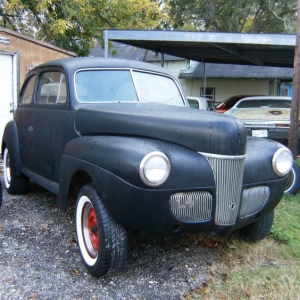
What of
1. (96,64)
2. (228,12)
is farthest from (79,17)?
(228,12)

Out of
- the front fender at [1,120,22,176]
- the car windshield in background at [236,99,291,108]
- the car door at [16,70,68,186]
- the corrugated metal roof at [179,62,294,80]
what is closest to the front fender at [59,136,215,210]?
the car door at [16,70,68,186]

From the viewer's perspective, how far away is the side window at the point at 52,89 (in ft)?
14.4

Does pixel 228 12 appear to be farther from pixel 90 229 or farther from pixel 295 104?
pixel 90 229

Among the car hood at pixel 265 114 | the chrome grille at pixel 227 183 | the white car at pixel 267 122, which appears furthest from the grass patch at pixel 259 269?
the car hood at pixel 265 114

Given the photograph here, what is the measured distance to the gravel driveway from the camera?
3141 mm

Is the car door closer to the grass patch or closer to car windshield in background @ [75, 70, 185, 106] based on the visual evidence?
car windshield in background @ [75, 70, 185, 106]

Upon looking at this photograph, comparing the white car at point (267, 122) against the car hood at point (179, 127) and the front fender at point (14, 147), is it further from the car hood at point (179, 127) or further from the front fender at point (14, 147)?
the car hood at point (179, 127)

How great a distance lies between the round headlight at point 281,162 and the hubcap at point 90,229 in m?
1.62

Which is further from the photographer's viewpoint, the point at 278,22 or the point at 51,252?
the point at 278,22

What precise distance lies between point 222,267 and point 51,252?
1656mm

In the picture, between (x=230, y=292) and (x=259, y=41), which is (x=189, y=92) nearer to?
(x=259, y=41)

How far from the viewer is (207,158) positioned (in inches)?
119

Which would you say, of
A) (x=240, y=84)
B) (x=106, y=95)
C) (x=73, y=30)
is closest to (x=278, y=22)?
(x=240, y=84)

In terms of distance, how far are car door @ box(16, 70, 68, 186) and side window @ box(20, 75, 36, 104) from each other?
6cm
